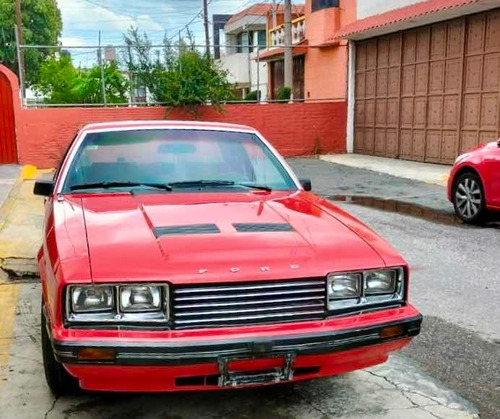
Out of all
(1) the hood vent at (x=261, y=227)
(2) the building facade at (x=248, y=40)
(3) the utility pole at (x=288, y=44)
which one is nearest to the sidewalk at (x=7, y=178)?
(1) the hood vent at (x=261, y=227)

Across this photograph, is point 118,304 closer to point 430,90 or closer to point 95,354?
point 95,354

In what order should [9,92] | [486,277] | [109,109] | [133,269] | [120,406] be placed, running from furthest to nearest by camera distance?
[109,109] → [9,92] → [486,277] → [120,406] → [133,269]

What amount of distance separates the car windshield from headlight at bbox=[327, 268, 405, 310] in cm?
138

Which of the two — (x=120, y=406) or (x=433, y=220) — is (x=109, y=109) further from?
(x=120, y=406)

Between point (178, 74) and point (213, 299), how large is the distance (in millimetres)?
17145

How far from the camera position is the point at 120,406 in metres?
3.43

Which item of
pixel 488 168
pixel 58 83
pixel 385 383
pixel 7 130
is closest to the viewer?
pixel 385 383

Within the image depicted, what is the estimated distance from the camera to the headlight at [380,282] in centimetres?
306

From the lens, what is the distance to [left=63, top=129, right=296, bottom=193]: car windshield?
164 inches

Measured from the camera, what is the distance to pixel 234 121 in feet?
64.7

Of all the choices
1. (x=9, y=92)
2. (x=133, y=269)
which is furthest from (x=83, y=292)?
(x=9, y=92)

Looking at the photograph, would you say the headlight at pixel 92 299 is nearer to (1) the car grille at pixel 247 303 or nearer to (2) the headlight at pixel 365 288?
(1) the car grille at pixel 247 303

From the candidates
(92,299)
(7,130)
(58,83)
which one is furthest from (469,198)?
(58,83)

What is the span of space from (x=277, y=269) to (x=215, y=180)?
1.54 m
